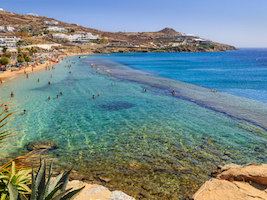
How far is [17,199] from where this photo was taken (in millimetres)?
3541

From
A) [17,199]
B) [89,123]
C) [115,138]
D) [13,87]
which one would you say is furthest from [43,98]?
[17,199]

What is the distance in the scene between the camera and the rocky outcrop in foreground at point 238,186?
7363mm

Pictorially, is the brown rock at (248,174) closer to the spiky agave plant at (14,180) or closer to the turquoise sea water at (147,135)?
the turquoise sea water at (147,135)

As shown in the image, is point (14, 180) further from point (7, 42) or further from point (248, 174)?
point (7, 42)

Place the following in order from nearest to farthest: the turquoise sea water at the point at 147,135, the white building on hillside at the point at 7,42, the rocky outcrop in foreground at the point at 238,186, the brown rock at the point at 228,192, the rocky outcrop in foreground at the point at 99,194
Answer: the brown rock at the point at 228,192, the rocky outcrop in foreground at the point at 238,186, the rocky outcrop in foreground at the point at 99,194, the turquoise sea water at the point at 147,135, the white building on hillside at the point at 7,42

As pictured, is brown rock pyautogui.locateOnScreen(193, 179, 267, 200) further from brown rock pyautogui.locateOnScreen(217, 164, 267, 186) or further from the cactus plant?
the cactus plant

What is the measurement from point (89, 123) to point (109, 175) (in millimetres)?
8308

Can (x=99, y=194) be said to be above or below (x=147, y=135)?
above

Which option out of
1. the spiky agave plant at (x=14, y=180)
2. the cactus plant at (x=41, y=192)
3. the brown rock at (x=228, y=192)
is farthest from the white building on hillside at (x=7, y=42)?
the brown rock at (x=228, y=192)

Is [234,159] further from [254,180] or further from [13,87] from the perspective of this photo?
[13,87]

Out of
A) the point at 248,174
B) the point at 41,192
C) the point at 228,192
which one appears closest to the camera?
the point at 41,192

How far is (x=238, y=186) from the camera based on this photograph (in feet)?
25.9

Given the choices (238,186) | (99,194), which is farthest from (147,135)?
(238,186)

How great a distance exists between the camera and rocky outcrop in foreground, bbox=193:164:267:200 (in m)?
7.36
